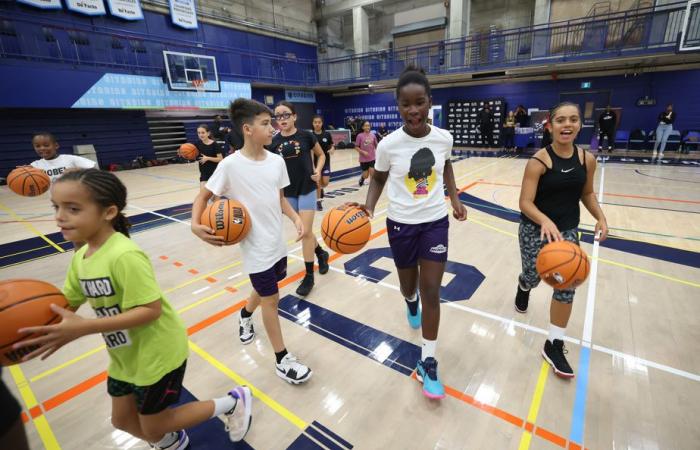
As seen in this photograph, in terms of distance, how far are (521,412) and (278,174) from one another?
231cm

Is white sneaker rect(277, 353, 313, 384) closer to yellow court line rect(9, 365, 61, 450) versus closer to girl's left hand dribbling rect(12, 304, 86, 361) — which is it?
yellow court line rect(9, 365, 61, 450)

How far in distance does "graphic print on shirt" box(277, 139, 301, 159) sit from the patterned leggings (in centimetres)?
242

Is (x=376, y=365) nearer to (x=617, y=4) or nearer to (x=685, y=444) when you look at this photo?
(x=685, y=444)

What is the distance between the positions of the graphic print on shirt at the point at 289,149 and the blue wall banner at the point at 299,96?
1933cm

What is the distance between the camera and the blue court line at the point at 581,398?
6.97 feet

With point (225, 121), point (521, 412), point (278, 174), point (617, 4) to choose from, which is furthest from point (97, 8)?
point (617, 4)

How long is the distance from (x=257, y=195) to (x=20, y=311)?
Answer: 1.33 m

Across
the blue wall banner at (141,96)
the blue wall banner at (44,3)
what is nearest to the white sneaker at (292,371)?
the blue wall banner at (141,96)

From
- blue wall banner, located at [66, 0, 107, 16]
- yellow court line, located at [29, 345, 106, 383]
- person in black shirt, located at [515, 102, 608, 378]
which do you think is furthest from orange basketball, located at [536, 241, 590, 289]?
blue wall banner, located at [66, 0, 107, 16]

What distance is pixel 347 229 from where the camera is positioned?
2.59 meters

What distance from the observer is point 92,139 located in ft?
50.8

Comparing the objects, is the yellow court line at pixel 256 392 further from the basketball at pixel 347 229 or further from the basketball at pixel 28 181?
the basketball at pixel 28 181

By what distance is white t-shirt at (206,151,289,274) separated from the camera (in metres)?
2.34

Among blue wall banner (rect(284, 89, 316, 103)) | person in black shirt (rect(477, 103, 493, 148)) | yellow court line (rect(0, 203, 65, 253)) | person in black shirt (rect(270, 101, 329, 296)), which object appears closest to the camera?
person in black shirt (rect(270, 101, 329, 296))
